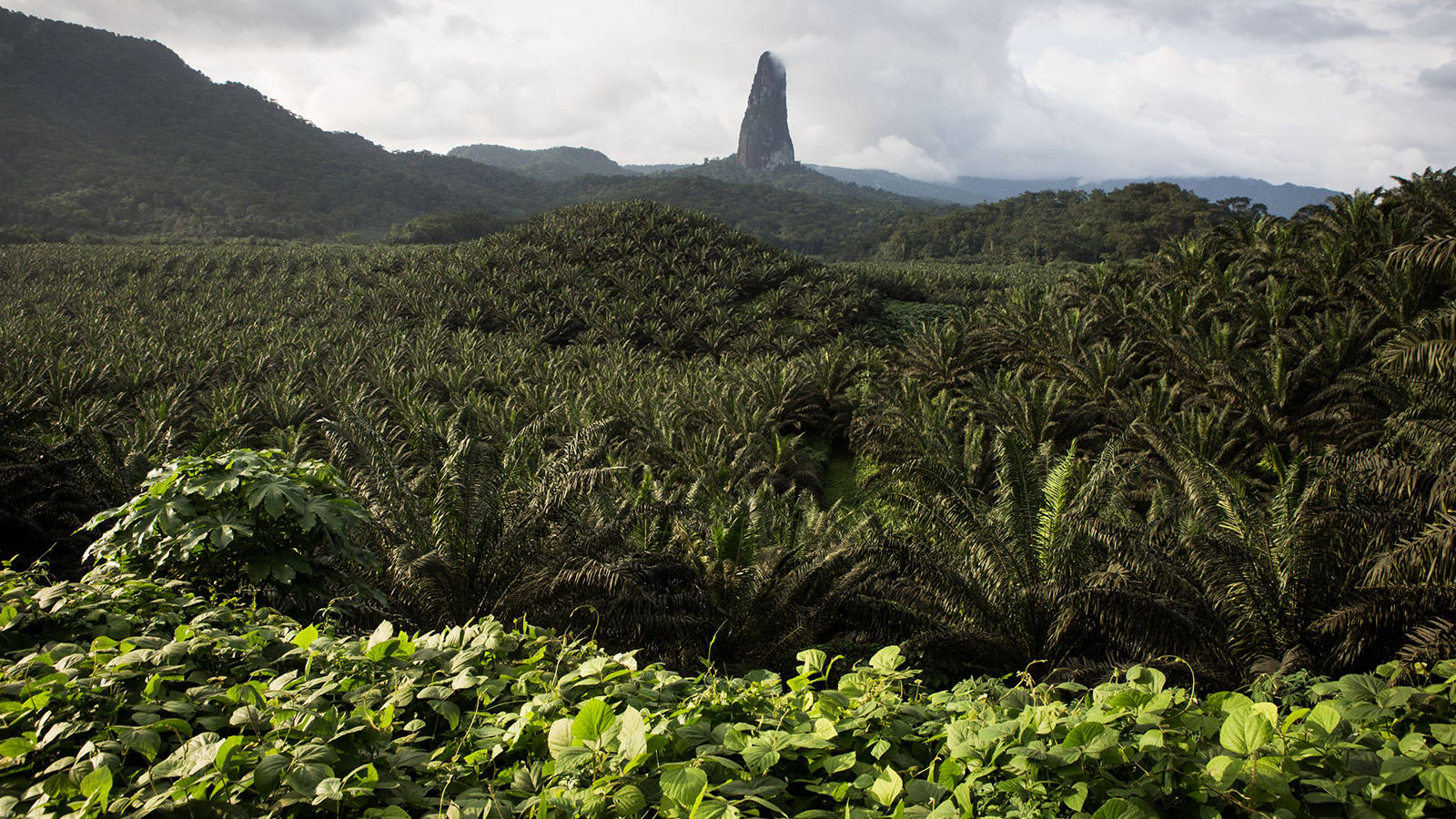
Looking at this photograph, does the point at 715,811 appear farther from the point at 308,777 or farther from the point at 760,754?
the point at 308,777

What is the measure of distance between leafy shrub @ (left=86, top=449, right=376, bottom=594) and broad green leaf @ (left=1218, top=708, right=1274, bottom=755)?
12.2ft

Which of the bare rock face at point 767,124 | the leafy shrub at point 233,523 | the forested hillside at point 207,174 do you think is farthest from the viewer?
the bare rock face at point 767,124

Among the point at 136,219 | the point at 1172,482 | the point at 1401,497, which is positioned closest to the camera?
the point at 1401,497

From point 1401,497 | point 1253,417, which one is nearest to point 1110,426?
point 1253,417

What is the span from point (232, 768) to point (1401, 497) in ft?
25.4

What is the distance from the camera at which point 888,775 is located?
1718 mm

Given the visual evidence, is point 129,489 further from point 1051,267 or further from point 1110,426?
point 1051,267

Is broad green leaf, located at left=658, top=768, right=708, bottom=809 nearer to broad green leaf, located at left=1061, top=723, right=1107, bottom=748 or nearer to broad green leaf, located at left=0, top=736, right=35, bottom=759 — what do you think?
broad green leaf, located at left=1061, top=723, right=1107, bottom=748

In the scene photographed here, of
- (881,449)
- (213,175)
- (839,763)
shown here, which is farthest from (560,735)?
(213,175)

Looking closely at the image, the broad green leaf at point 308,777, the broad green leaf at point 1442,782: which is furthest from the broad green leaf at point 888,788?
the broad green leaf at point 308,777

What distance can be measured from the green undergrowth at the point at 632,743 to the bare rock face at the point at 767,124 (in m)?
187

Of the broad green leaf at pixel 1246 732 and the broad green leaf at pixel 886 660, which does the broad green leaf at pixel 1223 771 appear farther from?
the broad green leaf at pixel 886 660

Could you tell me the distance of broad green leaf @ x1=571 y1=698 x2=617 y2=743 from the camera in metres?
1.70

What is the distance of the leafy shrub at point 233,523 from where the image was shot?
3.53 metres
